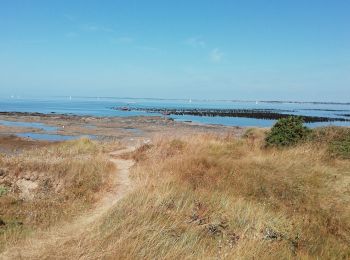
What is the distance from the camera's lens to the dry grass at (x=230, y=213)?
5.68m

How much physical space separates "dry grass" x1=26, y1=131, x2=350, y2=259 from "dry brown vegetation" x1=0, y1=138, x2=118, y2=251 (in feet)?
4.83

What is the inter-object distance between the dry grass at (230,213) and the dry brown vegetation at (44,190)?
1473 mm

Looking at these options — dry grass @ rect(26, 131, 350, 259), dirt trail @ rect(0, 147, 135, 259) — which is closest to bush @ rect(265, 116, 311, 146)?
dry grass @ rect(26, 131, 350, 259)

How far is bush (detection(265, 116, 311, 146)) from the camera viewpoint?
16.8 m

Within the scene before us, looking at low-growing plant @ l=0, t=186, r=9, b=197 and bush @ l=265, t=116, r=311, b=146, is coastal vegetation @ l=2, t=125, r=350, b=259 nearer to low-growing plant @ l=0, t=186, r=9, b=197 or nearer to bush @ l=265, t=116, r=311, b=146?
low-growing plant @ l=0, t=186, r=9, b=197

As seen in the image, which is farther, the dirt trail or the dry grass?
the dry grass

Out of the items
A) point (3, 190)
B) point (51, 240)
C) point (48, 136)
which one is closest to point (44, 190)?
point (3, 190)

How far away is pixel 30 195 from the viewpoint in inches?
453

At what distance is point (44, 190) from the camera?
11.9 meters

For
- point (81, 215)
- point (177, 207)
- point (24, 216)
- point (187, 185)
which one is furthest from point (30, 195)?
point (177, 207)

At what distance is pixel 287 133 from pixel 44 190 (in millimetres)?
10066

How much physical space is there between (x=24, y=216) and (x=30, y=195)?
280 centimetres

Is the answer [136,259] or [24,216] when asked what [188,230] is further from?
[24,216]

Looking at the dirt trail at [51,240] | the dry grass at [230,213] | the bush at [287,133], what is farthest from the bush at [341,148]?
the dirt trail at [51,240]
